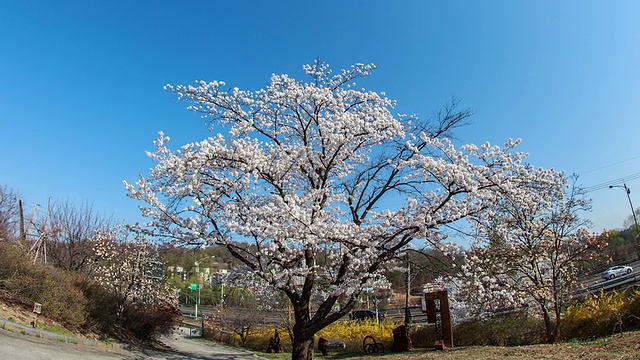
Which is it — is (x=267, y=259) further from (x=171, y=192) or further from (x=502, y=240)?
(x=502, y=240)

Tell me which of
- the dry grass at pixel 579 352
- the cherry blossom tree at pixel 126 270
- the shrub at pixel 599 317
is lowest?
the dry grass at pixel 579 352

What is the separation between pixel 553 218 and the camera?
1188 cm

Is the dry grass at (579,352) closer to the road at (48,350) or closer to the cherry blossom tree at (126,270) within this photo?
the road at (48,350)

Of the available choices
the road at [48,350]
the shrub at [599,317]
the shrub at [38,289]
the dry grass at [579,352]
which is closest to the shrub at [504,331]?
the shrub at [599,317]

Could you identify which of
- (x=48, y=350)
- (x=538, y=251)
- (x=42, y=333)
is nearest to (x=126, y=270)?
(x=42, y=333)

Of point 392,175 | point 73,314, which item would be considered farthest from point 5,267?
point 392,175

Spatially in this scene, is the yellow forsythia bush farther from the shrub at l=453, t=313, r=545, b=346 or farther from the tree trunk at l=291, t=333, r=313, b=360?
the tree trunk at l=291, t=333, r=313, b=360

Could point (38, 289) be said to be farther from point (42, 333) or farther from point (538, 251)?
point (538, 251)

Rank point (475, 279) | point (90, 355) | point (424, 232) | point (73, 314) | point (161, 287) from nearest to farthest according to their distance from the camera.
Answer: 1. point (424, 232)
2. point (475, 279)
3. point (90, 355)
4. point (73, 314)
5. point (161, 287)

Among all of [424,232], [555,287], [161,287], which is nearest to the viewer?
[424,232]

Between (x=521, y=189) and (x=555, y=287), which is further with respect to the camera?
(x=555, y=287)

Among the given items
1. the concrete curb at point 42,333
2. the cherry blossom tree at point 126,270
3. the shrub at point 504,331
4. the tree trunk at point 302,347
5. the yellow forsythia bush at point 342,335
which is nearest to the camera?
the concrete curb at point 42,333

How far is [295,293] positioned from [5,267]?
27.1 ft

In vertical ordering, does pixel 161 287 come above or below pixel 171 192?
below
